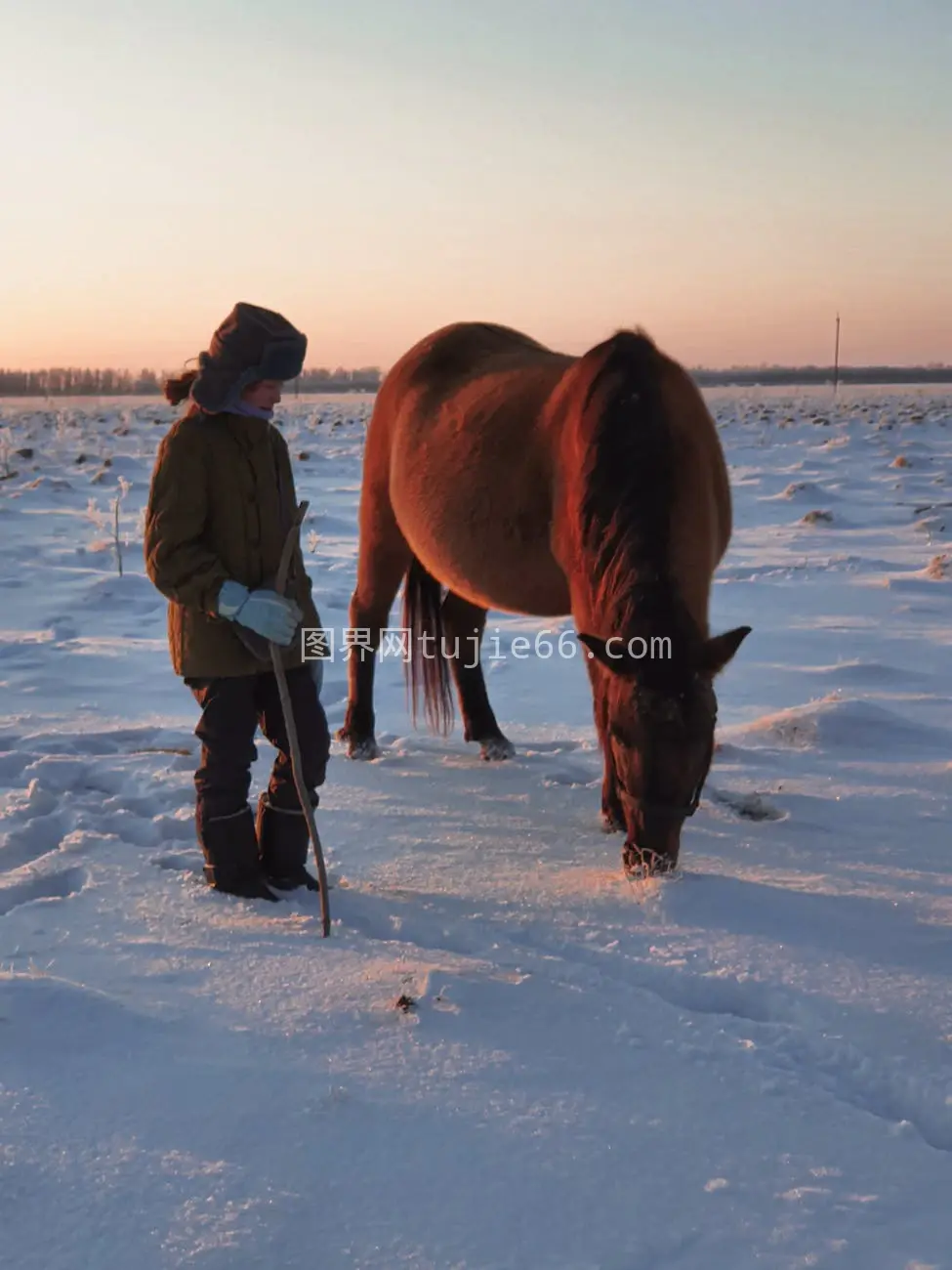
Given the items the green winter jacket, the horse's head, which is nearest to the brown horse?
the horse's head

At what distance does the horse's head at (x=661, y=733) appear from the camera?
2.49 m

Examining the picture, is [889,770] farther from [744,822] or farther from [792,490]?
[792,490]

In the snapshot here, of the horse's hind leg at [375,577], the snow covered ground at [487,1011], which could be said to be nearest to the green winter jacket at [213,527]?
the snow covered ground at [487,1011]

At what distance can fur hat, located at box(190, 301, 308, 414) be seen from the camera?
8.04 feet

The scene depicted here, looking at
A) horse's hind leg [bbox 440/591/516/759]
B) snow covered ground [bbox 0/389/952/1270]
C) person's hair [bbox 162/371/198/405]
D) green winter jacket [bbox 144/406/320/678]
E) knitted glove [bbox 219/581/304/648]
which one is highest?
person's hair [bbox 162/371/198/405]

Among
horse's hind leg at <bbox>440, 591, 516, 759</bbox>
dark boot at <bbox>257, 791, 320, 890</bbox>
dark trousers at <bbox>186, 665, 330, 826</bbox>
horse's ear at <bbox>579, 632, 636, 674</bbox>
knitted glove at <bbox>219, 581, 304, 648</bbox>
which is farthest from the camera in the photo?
horse's hind leg at <bbox>440, 591, 516, 759</bbox>

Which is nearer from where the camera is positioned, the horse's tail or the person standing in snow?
the person standing in snow

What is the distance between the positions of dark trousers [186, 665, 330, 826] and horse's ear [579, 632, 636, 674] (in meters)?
0.83

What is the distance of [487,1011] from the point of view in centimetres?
208

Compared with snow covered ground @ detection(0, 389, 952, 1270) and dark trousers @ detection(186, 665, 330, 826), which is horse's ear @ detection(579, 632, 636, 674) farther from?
dark trousers @ detection(186, 665, 330, 826)

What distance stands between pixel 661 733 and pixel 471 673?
6.47 ft

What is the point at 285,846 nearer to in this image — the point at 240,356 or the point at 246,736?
the point at 246,736

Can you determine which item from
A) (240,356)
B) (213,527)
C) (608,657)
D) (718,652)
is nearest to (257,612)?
(213,527)

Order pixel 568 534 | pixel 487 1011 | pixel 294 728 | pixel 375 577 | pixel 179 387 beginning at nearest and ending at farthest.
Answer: pixel 487 1011 < pixel 294 728 < pixel 179 387 < pixel 568 534 < pixel 375 577
